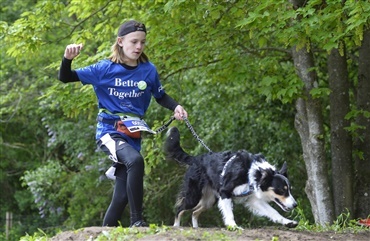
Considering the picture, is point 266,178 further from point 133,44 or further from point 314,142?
point 314,142

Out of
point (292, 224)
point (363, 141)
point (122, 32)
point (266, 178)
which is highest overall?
point (122, 32)

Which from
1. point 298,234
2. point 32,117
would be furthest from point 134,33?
point 32,117

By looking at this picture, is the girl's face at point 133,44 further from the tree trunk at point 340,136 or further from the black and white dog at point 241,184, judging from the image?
the tree trunk at point 340,136

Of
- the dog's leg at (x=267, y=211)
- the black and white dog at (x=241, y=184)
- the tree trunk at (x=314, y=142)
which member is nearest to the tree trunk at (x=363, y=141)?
the tree trunk at (x=314, y=142)

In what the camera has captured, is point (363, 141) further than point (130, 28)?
Yes

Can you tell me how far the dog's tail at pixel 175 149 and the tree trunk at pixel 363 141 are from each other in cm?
525

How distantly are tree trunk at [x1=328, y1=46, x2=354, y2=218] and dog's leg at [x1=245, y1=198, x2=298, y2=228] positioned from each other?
5.08 metres

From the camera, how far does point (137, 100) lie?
731 cm

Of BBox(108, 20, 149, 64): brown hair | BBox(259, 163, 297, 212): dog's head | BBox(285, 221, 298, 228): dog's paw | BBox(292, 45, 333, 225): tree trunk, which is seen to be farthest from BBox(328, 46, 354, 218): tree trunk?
BBox(108, 20, 149, 64): brown hair

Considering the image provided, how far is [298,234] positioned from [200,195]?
124 centimetres

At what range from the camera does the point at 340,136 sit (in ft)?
41.5

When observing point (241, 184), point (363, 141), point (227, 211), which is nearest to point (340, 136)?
point (363, 141)

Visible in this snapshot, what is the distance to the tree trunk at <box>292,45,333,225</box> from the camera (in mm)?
12242

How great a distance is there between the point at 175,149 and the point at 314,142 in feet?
15.5
